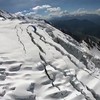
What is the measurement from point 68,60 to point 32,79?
8.05 feet

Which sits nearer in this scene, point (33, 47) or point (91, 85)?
point (91, 85)

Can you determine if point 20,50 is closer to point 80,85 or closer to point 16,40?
point 16,40

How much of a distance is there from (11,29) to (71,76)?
7.84 m

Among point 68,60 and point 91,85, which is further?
point 68,60

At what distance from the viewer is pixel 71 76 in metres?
9.63

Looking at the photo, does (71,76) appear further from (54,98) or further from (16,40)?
(16,40)

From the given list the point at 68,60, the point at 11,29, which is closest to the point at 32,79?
the point at 68,60

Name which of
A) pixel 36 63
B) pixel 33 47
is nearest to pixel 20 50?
pixel 33 47

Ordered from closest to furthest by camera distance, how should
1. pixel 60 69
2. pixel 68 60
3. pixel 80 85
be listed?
pixel 80 85, pixel 60 69, pixel 68 60

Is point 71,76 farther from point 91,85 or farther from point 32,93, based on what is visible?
point 32,93

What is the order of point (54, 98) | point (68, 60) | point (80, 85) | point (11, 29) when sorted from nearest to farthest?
point (54, 98) → point (80, 85) → point (68, 60) → point (11, 29)

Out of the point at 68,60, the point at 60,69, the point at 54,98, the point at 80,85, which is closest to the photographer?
the point at 54,98

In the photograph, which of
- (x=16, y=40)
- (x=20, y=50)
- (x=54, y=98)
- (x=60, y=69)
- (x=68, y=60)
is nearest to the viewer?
(x=54, y=98)

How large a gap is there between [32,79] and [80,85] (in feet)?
5.48
